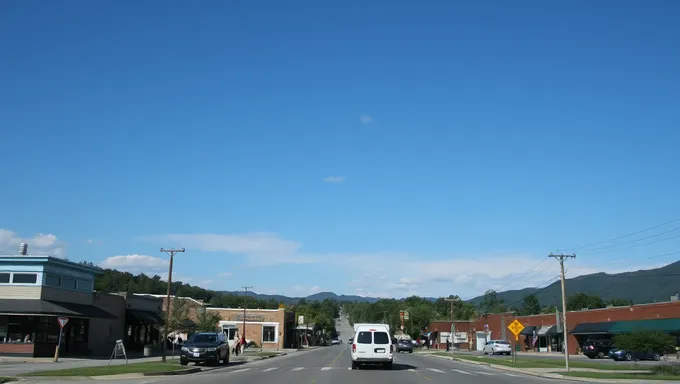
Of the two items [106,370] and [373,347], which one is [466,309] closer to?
[373,347]

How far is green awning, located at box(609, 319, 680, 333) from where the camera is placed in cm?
5559

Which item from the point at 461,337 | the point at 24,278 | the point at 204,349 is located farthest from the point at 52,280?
the point at 461,337

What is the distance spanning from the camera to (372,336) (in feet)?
112

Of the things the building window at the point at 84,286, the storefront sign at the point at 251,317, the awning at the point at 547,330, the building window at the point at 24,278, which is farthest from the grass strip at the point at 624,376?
the storefront sign at the point at 251,317

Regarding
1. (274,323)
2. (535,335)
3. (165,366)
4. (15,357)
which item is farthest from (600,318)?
(15,357)

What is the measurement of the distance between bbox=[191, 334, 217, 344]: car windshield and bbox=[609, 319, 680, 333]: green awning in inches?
1324

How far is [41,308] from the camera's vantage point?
4059cm

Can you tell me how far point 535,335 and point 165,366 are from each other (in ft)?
205

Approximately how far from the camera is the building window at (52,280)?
43184 mm

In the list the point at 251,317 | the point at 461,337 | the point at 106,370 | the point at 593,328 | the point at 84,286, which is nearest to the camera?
the point at 106,370

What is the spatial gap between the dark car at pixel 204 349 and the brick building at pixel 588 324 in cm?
2663

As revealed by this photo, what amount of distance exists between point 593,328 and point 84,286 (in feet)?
167

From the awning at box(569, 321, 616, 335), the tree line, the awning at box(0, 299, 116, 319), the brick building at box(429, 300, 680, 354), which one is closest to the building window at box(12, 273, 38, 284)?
the awning at box(0, 299, 116, 319)

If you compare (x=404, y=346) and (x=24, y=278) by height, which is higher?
(x=24, y=278)
